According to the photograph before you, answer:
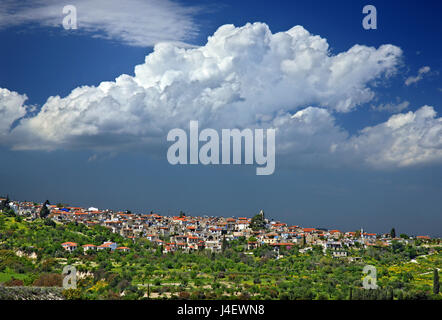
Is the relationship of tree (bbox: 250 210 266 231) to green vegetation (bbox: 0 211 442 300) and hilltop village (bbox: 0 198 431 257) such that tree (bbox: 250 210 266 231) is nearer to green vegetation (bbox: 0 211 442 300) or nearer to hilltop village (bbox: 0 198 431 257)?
hilltop village (bbox: 0 198 431 257)

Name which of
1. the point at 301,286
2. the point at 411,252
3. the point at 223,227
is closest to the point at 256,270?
the point at 301,286

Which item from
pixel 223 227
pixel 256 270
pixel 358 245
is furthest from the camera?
pixel 223 227

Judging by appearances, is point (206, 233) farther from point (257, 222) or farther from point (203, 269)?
point (203, 269)

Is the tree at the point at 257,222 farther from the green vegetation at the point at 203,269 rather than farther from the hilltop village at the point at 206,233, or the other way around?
the green vegetation at the point at 203,269

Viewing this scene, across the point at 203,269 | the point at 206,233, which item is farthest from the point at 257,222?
the point at 203,269

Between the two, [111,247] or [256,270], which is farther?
[111,247]
